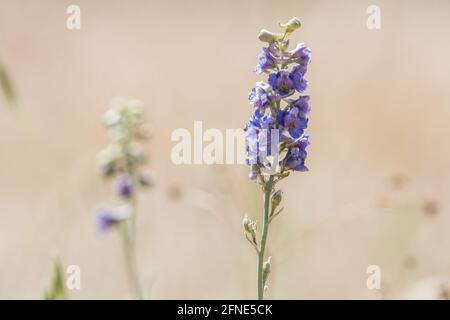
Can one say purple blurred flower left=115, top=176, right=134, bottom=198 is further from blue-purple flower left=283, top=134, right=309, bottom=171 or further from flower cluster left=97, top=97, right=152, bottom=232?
blue-purple flower left=283, top=134, right=309, bottom=171

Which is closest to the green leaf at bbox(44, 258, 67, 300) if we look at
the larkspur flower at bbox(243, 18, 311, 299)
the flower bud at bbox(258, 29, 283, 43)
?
the larkspur flower at bbox(243, 18, 311, 299)

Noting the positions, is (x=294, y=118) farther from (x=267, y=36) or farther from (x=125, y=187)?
(x=125, y=187)

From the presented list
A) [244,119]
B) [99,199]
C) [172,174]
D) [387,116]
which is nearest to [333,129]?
[387,116]

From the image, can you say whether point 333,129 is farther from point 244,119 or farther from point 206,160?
point 206,160

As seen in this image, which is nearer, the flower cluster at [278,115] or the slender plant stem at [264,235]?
the slender plant stem at [264,235]

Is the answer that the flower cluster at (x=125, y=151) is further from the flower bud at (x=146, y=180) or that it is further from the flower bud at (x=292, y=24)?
the flower bud at (x=292, y=24)

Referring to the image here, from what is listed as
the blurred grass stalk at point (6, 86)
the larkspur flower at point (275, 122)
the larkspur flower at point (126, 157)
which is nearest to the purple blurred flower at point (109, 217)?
the larkspur flower at point (126, 157)
